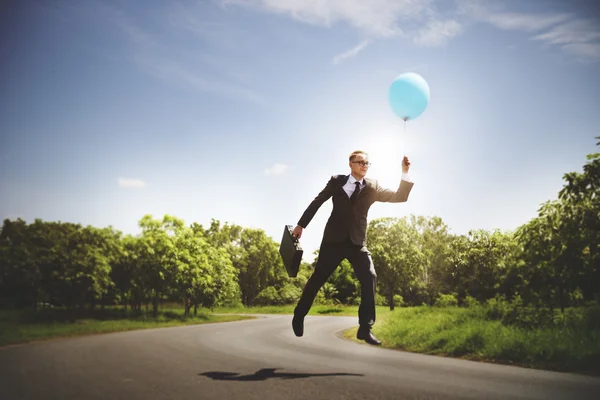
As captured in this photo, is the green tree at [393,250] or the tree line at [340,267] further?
the tree line at [340,267]

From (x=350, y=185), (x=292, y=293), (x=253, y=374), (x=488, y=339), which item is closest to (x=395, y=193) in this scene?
(x=350, y=185)

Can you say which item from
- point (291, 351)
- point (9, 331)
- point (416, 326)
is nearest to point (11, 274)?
point (9, 331)

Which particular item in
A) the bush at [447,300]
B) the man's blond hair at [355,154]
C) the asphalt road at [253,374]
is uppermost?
the man's blond hair at [355,154]

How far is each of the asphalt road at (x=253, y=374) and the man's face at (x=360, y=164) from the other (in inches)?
547

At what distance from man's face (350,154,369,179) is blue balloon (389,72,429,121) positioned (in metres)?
0.71

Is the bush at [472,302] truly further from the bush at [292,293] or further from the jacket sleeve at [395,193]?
the jacket sleeve at [395,193]

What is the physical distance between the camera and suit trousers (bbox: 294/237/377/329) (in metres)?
3.09

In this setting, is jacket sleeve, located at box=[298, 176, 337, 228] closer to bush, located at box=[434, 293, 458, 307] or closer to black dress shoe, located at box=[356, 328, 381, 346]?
black dress shoe, located at box=[356, 328, 381, 346]

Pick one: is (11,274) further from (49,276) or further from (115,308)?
(115,308)

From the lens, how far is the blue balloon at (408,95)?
3.40 metres

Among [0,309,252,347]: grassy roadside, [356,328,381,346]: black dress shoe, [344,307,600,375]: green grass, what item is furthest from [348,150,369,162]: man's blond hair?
[0,309,252,347]: grassy roadside

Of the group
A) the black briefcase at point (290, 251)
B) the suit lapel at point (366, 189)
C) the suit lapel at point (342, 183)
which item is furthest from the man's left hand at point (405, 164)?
the black briefcase at point (290, 251)

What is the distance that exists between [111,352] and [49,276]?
6.25 meters

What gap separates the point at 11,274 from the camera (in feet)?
70.7
